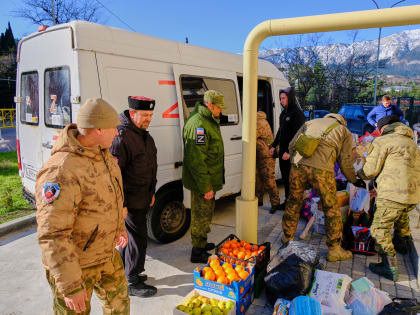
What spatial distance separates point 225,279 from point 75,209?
1.55 metres

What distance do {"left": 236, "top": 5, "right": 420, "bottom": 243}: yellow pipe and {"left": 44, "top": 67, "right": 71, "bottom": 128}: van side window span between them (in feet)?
6.28

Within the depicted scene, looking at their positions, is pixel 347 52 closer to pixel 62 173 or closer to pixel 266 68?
pixel 266 68

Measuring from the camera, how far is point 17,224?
4.71 meters

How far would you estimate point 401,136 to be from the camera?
3305 millimetres

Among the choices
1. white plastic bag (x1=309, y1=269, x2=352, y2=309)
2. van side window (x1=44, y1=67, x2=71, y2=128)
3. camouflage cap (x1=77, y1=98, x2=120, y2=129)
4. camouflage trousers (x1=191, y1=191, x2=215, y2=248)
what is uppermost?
van side window (x1=44, y1=67, x2=71, y2=128)

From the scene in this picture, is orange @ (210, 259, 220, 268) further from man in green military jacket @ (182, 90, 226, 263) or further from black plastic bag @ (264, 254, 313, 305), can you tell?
man in green military jacket @ (182, 90, 226, 263)

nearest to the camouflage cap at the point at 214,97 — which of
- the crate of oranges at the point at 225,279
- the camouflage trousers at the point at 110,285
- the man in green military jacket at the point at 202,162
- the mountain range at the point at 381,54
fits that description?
the man in green military jacket at the point at 202,162

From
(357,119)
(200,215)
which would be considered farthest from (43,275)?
(357,119)

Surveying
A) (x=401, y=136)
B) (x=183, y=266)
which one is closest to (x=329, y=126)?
(x=401, y=136)

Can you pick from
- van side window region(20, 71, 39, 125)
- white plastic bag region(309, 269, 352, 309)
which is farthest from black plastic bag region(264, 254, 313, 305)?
van side window region(20, 71, 39, 125)

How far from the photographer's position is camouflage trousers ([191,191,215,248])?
146 inches

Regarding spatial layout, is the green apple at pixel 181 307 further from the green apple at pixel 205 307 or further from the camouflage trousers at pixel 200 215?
the camouflage trousers at pixel 200 215

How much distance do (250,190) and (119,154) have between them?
5.18 ft

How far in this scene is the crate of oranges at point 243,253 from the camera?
10.2 feet
